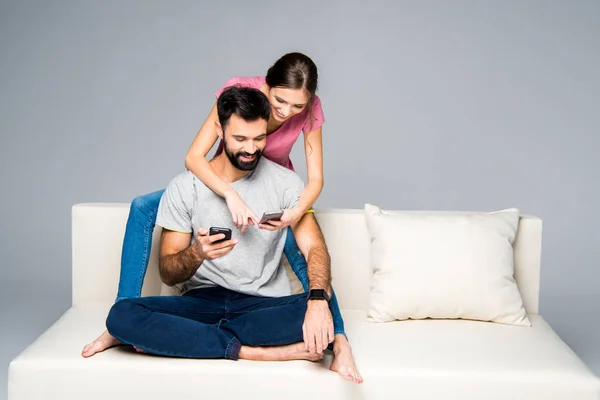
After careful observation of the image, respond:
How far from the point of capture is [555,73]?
588 centimetres

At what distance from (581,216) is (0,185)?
12.6 ft

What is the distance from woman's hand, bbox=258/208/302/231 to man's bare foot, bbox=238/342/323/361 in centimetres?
47

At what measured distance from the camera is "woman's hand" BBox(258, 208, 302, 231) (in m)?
3.50

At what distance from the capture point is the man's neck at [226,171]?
3.75m

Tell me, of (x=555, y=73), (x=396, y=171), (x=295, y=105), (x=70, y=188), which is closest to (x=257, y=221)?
(x=295, y=105)

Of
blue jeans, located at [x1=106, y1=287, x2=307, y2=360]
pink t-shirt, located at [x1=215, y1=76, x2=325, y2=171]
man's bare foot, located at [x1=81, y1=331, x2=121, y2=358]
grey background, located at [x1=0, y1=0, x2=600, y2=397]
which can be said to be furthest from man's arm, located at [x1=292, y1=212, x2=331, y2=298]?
grey background, located at [x1=0, y1=0, x2=600, y2=397]

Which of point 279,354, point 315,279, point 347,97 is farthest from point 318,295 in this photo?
point 347,97

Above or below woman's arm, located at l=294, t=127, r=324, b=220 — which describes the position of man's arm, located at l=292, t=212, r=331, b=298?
below

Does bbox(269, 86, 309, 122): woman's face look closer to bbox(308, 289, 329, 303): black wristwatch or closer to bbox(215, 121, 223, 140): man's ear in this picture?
bbox(215, 121, 223, 140): man's ear

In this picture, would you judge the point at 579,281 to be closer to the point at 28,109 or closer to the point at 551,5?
the point at 551,5

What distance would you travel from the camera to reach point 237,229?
373 cm

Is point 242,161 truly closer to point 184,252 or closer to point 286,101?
point 286,101

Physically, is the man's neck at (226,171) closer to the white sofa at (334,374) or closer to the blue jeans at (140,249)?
the blue jeans at (140,249)

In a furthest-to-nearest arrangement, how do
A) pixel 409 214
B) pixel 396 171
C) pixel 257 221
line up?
pixel 396 171, pixel 409 214, pixel 257 221
